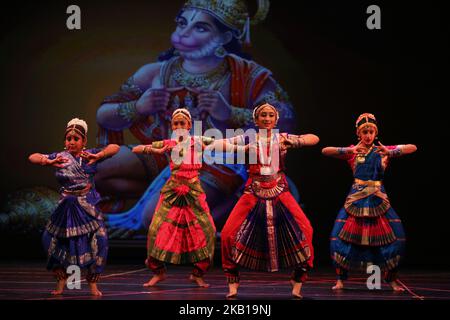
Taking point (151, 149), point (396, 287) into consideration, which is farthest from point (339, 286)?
point (151, 149)

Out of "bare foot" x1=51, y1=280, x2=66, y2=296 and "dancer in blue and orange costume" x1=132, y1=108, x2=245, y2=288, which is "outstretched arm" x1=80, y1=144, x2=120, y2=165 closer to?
"dancer in blue and orange costume" x1=132, y1=108, x2=245, y2=288

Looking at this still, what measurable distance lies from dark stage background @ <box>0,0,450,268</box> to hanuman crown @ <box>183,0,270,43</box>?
0.08m

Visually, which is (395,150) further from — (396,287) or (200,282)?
(200,282)

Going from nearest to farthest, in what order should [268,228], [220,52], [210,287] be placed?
[268,228] < [210,287] < [220,52]

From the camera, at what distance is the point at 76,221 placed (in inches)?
207

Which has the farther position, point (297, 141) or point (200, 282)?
point (200, 282)

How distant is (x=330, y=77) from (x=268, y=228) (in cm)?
339

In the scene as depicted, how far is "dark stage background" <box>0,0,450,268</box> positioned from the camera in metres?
8.04

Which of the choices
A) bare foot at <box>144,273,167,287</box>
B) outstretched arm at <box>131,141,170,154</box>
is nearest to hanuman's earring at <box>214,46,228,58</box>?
outstretched arm at <box>131,141,170,154</box>

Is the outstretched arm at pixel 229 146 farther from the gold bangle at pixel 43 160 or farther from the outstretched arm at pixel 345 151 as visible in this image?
the gold bangle at pixel 43 160

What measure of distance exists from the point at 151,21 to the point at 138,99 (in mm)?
872

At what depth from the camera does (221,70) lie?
321 inches

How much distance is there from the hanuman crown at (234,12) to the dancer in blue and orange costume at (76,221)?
3.13 meters

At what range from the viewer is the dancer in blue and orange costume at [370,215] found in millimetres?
5766
